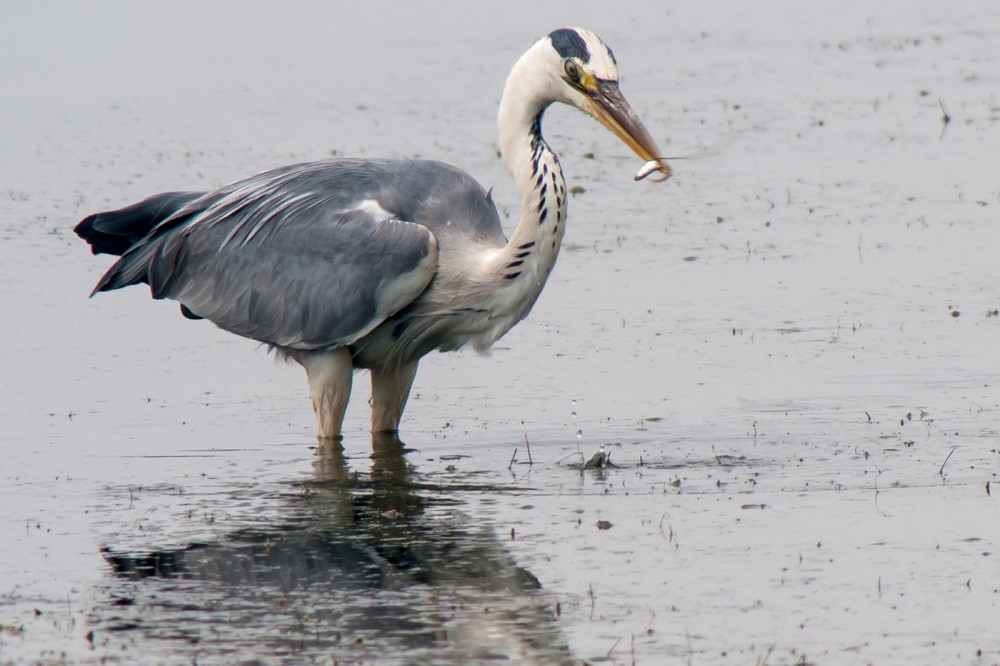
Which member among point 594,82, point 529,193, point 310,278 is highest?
point 594,82

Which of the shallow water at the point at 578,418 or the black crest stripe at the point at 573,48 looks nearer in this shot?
the shallow water at the point at 578,418

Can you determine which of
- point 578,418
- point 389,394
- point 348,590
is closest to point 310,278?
point 389,394

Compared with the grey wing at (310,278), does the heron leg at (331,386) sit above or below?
below

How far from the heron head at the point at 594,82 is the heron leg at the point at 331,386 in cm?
164

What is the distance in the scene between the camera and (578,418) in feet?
30.2

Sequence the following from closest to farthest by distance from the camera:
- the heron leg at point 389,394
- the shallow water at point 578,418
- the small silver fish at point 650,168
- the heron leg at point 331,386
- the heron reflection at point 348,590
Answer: the heron reflection at point 348,590 < the shallow water at point 578,418 < the small silver fish at point 650,168 < the heron leg at point 331,386 < the heron leg at point 389,394

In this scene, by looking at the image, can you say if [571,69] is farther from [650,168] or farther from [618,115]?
[650,168]

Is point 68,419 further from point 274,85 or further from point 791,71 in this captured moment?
point 791,71

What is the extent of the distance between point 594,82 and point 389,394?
1.84 meters

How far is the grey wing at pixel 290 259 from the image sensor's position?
8445mm

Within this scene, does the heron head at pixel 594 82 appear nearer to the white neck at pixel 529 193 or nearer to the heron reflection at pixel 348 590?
the white neck at pixel 529 193

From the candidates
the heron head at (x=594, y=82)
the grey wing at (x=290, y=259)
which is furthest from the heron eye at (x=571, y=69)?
the grey wing at (x=290, y=259)

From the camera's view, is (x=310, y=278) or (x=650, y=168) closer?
(x=650, y=168)

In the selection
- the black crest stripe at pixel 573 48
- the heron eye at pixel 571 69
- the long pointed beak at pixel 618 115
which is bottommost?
the long pointed beak at pixel 618 115
